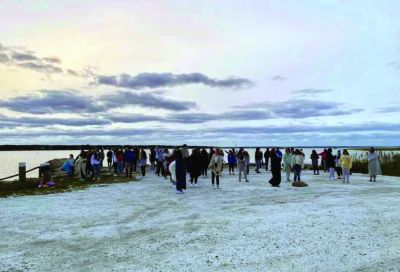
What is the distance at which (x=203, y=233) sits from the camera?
430 inches

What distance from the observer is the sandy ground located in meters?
8.59

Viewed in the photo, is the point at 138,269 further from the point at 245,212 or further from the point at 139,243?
the point at 245,212

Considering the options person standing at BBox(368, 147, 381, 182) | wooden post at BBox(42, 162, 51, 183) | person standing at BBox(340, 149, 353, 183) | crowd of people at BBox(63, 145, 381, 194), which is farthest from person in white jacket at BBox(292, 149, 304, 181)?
wooden post at BBox(42, 162, 51, 183)

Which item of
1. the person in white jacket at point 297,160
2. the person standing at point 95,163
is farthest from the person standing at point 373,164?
the person standing at point 95,163

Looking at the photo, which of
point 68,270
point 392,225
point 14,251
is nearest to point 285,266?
point 68,270

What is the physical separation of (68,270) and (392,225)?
329 inches

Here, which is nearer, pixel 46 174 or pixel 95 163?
pixel 46 174

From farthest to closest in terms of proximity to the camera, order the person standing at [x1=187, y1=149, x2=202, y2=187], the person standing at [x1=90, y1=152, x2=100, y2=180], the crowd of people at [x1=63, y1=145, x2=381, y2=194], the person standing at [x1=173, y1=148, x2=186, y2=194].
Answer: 1. the person standing at [x1=90, y1=152, x2=100, y2=180]
2. the person standing at [x1=187, y1=149, x2=202, y2=187]
3. the crowd of people at [x1=63, y1=145, x2=381, y2=194]
4. the person standing at [x1=173, y1=148, x2=186, y2=194]

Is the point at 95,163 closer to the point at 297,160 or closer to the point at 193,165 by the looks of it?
the point at 193,165

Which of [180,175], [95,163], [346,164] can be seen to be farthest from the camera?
[95,163]

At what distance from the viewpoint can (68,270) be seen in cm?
820

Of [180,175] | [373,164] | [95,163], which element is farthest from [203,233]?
[373,164]

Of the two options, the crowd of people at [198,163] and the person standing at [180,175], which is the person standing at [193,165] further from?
A: the person standing at [180,175]

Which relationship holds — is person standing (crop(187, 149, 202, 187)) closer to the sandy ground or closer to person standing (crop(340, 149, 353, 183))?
the sandy ground
